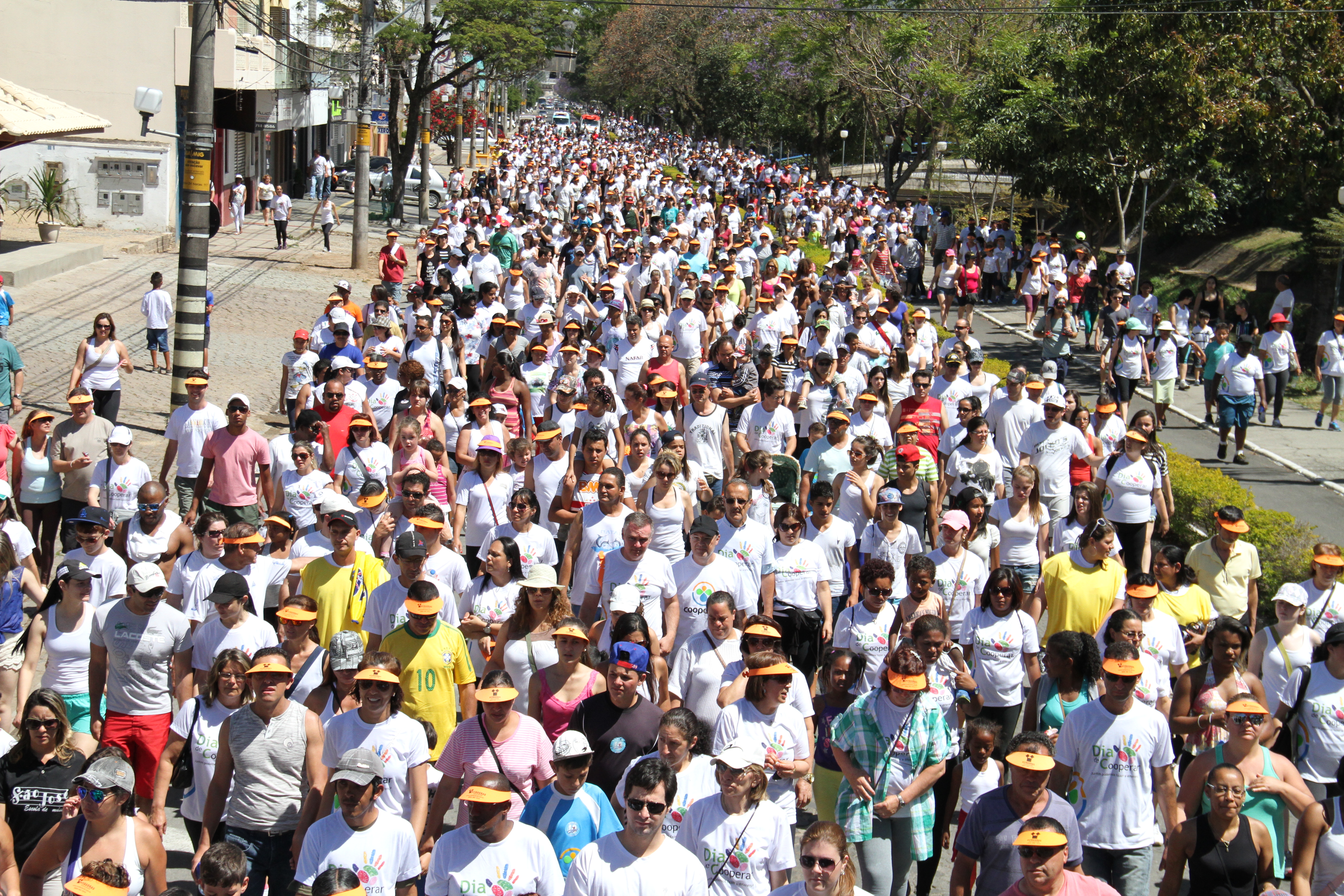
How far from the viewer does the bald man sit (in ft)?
27.6

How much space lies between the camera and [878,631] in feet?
24.5

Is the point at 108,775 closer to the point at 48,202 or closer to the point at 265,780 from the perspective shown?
the point at 265,780

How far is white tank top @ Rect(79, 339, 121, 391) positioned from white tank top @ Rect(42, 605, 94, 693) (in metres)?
5.80

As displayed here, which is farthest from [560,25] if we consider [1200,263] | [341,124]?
[341,124]

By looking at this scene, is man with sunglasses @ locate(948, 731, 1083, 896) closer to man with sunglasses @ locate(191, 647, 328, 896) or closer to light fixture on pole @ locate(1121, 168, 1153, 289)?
man with sunglasses @ locate(191, 647, 328, 896)

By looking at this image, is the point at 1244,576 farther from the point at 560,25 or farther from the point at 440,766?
the point at 560,25

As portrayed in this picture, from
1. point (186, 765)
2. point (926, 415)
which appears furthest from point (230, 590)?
point (926, 415)

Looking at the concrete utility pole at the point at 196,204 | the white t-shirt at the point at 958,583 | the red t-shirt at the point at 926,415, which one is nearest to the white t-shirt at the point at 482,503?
the white t-shirt at the point at 958,583

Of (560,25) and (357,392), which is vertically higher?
(560,25)

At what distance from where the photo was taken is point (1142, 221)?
22453mm

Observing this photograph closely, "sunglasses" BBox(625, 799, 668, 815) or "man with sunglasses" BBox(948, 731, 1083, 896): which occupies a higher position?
"sunglasses" BBox(625, 799, 668, 815)

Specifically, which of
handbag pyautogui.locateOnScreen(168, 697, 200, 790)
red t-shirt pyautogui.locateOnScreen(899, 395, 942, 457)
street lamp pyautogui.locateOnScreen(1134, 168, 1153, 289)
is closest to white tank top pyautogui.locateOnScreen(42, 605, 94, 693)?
handbag pyautogui.locateOnScreen(168, 697, 200, 790)

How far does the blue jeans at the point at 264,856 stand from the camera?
5.85 m

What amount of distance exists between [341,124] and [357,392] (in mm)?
55958
